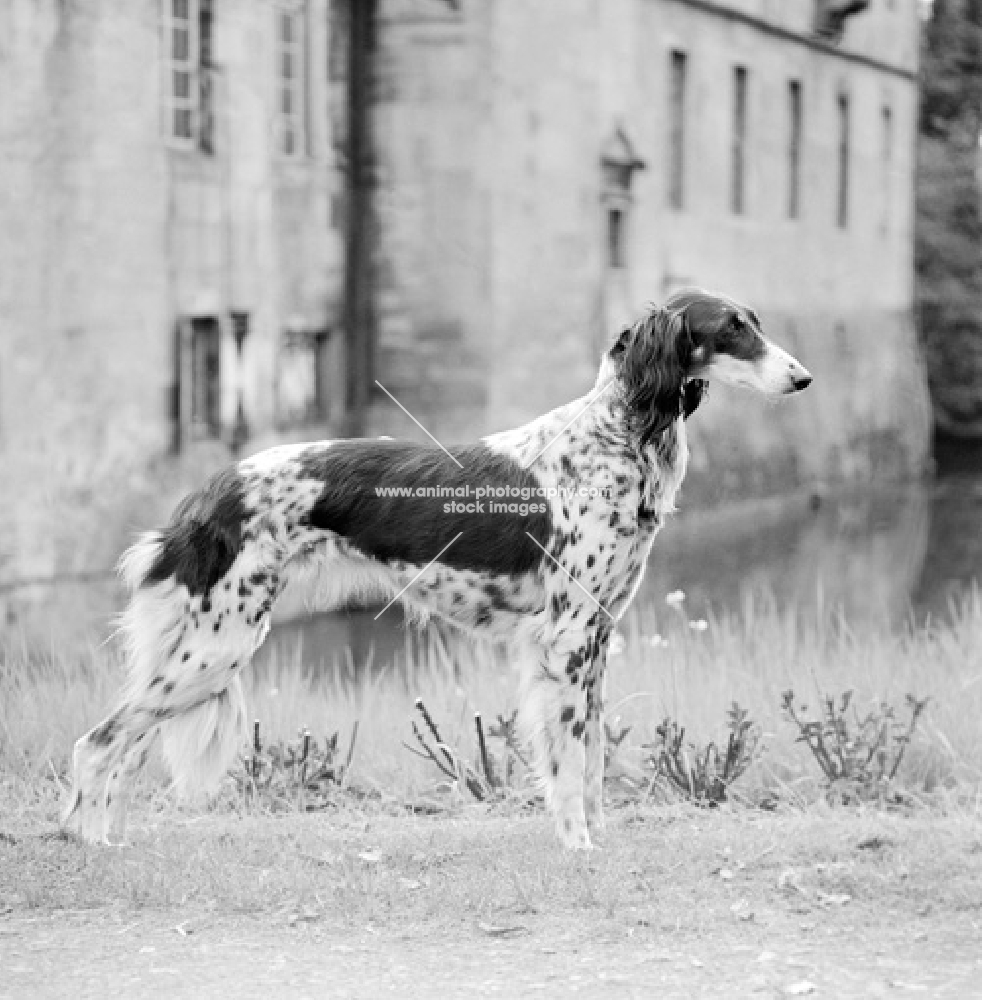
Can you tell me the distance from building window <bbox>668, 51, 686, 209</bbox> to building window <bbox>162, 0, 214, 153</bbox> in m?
10.1

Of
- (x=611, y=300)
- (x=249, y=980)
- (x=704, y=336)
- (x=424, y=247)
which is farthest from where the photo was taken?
(x=611, y=300)

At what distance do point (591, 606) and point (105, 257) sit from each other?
35.9 ft

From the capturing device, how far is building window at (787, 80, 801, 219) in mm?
31016

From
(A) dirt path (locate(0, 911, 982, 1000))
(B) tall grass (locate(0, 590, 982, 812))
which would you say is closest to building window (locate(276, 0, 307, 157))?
(B) tall grass (locate(0, 590, 982, 812))

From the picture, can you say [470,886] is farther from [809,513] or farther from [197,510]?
[809,513]

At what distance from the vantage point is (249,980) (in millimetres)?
5336

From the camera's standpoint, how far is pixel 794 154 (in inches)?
1229

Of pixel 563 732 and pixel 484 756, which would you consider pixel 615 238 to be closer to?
pixel 484 756

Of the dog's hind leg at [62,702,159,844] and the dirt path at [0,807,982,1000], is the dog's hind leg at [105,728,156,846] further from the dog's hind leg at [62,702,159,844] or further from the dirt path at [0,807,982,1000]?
the dirt path at [0,807,982,1000]

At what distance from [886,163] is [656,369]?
96.9 feet

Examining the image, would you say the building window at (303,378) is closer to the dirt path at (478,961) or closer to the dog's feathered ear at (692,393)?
the dog's feathered ear at (692,393)

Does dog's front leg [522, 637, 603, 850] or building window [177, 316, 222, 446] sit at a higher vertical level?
building window [177, 316, 222, 446]

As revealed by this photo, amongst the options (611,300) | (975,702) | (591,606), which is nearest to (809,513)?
(611,300)

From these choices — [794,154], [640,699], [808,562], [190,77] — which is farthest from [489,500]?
[794,154]
